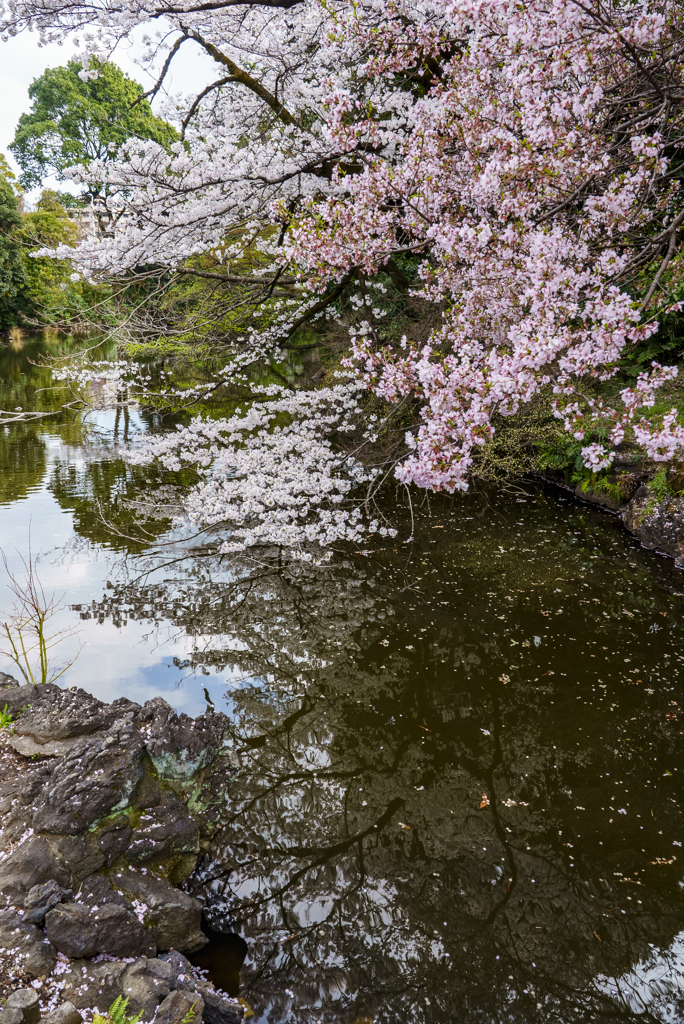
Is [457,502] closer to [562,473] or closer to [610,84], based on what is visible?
[562,473]

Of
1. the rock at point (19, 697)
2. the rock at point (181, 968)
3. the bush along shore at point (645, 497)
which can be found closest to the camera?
the rock at point (181, 968)

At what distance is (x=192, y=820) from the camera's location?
3.34 metres

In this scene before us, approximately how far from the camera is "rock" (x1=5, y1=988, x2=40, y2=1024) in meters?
2.31

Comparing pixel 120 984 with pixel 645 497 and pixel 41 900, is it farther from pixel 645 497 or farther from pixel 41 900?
pixel 645 497

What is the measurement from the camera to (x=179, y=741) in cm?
354

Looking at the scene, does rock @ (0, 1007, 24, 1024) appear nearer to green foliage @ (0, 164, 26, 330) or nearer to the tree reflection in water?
the tree reflection in water

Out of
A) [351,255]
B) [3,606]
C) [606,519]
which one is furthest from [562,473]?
[3,606]

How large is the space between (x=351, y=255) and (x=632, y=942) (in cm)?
570

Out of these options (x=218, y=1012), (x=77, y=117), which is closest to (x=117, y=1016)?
(x=218, y=1012)

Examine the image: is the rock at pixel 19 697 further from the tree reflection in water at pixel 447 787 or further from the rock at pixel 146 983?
the rock at pixel 146 983

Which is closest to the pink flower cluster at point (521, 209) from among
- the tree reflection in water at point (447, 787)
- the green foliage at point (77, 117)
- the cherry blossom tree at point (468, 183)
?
the cherry blossom tree at point (468, 183)

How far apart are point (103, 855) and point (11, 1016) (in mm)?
785

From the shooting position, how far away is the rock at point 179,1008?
91.7 inches

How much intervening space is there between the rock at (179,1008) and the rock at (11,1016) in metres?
0.53
